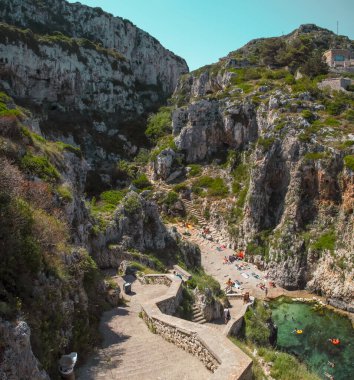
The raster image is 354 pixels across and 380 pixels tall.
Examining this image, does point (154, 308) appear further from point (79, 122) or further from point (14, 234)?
point (79, 122)

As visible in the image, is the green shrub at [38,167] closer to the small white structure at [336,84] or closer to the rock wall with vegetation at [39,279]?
the rock wall with vegetation at [39,279]

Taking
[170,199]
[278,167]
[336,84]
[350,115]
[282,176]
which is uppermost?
[336,84]

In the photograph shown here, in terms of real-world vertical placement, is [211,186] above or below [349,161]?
below

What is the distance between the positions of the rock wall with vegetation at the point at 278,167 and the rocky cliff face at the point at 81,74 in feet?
27.8

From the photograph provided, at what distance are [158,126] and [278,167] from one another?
1257 inches

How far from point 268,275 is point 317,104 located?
20.2m

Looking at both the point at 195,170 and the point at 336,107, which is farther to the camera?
the point at 195,170

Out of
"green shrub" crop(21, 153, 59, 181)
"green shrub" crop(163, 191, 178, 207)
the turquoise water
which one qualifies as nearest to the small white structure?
"green shrub" crop(163, 191, 178, 207)

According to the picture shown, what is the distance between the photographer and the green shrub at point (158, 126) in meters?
67.1

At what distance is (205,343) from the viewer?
35.4ft

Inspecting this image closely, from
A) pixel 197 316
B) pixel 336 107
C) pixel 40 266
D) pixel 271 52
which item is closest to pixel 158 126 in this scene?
pixel 271 52

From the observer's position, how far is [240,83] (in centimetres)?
5872

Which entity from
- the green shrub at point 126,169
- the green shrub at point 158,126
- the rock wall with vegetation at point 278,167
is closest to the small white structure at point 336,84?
the rock wall with vegetation at point 278,167

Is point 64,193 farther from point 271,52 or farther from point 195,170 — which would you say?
point 271,52
